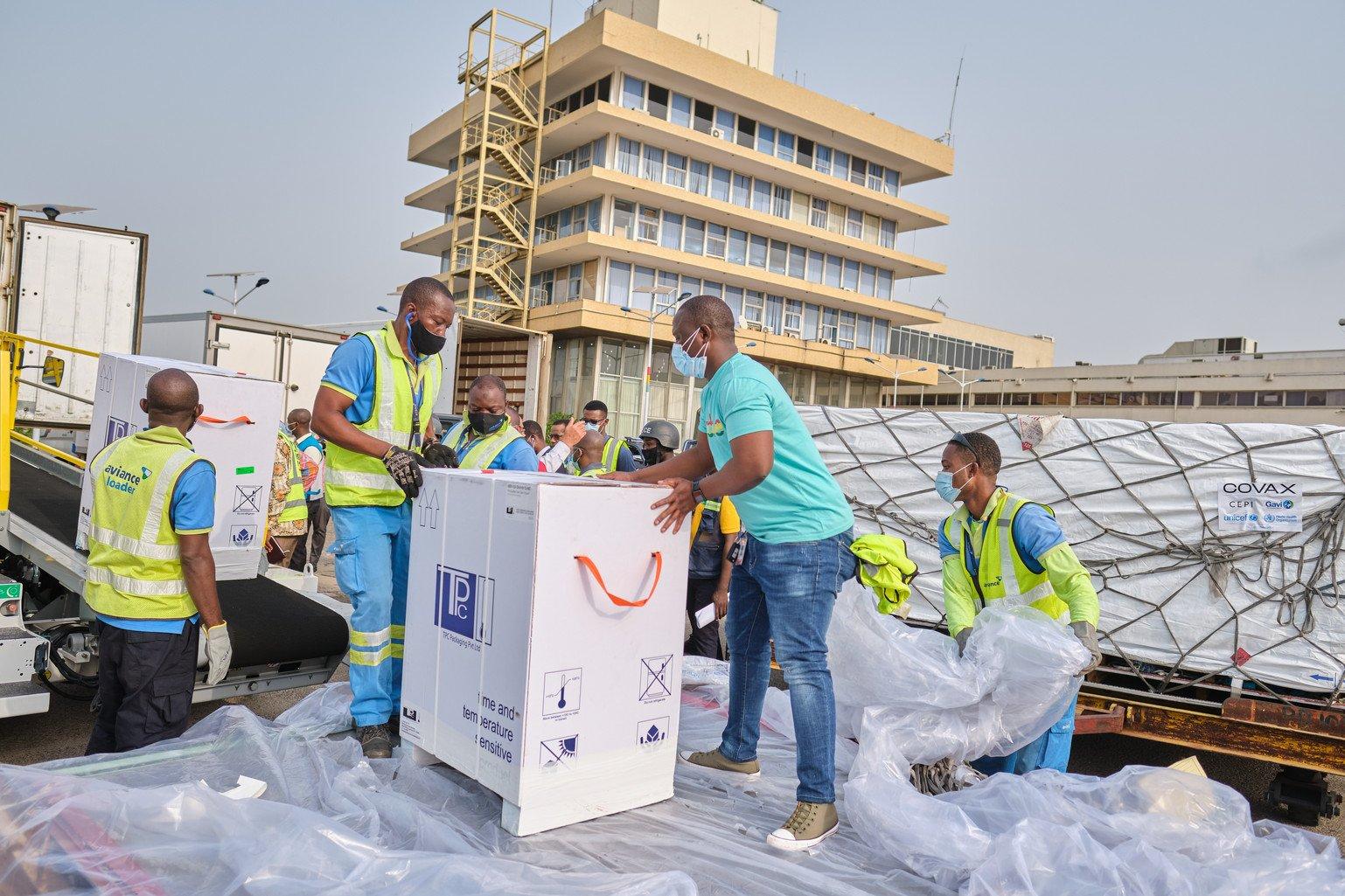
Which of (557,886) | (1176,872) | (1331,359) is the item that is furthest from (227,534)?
(1331,359)

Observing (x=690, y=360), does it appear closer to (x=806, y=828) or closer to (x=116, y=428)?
(x=806, y=828)

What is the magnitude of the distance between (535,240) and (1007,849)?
1372 inches

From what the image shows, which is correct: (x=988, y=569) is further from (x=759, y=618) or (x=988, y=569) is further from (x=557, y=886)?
(x=557, y=886)

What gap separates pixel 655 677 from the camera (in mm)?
2869

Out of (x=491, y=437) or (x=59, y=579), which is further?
(x=491, y=437)

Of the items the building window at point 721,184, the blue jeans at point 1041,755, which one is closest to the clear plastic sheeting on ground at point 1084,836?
the blue jeans at point 1041,755

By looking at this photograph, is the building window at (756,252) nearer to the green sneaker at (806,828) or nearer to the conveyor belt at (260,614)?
the conveyor belt at (260,614)

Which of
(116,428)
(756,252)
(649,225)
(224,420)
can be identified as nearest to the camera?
(224,420)

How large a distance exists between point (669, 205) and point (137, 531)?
32.2 metres

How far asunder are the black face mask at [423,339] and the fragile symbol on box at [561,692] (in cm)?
158

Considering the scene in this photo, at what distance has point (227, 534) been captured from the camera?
479 centimetres

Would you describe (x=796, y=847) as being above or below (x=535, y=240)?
below

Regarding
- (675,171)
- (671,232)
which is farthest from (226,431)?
(675,171)

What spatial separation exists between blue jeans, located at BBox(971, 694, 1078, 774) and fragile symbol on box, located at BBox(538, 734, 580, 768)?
181 centimetres
